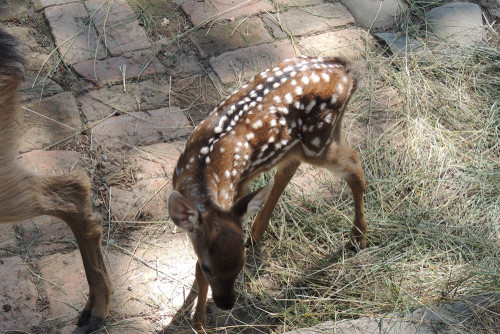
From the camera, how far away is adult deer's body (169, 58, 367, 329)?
10.8 ft

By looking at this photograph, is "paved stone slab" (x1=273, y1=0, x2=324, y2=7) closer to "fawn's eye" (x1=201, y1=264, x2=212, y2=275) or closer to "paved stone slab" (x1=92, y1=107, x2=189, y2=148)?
"paved stone slab" (x1=92, y1=107, x2=189, y2=148)

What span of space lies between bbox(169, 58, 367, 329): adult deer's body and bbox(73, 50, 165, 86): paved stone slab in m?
1.43

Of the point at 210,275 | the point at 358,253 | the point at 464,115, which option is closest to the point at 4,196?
the point at 210,275

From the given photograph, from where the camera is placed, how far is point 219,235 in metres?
3.11

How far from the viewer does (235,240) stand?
123 inches

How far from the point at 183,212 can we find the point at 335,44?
2724mm

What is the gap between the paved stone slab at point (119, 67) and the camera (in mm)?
4941

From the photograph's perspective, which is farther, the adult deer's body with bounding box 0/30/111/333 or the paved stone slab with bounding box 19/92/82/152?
the paved stone slab with bounding box 19/92/82/152

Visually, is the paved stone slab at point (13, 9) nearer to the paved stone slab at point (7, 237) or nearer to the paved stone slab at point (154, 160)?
the paved stone slab at point (154, 160)

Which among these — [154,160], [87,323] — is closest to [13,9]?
[154,160]

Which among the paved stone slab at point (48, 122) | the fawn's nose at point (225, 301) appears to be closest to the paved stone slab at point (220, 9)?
the paved stone slab at point (48, 122)

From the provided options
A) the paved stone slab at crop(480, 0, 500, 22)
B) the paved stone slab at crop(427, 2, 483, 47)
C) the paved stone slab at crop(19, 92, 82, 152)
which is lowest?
the paved stone slab at crop(480, 0, 500, 22)

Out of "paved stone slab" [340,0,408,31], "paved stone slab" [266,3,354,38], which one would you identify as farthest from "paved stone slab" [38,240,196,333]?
"paved stone slab" [340,0,408,31]

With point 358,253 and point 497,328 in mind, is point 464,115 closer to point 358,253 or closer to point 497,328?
point 358,253
